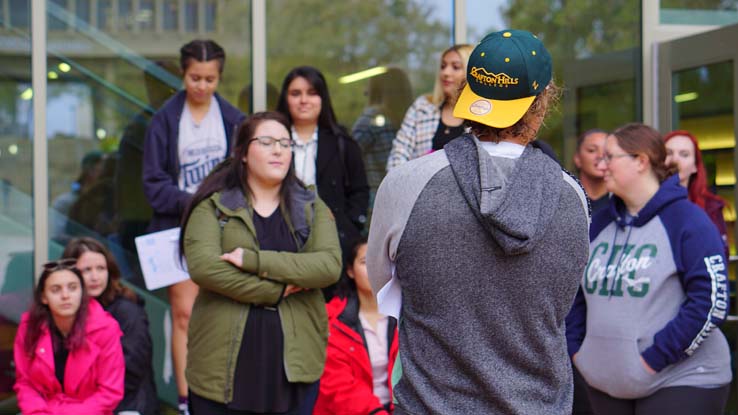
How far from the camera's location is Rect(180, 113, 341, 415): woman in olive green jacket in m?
3.80

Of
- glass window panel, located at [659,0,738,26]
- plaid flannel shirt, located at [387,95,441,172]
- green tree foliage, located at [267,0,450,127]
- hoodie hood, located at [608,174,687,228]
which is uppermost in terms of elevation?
glass window panel, located at [659,0,738,26]

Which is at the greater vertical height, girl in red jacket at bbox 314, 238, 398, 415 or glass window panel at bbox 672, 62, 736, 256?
glass window panel at bbox 672, 62, 736, 256

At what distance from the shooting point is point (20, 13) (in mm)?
5902

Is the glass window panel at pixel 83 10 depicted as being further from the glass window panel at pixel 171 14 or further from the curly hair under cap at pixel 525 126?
the curly hair under cap at pixel 525 126

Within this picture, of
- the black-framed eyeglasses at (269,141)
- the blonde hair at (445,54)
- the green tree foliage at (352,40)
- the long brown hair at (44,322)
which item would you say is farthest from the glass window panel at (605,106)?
the long brown hair at (44,322)

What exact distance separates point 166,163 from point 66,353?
1187mm

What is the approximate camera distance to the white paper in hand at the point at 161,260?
15.5 ft

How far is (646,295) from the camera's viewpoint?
3.80 metres

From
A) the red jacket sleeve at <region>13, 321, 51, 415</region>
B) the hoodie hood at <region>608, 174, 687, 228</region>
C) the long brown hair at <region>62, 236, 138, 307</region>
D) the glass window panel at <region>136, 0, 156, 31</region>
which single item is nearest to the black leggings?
the hoodie hood at <region>608, 174, 687, 228</region>

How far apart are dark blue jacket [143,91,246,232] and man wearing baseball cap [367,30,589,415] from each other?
9.86 feet

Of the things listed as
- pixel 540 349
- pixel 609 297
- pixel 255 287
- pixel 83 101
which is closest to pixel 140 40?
pixel 83 101

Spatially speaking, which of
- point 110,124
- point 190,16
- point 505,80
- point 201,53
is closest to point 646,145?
point 505,80

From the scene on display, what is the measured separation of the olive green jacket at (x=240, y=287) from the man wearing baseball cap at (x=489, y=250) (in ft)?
5.18

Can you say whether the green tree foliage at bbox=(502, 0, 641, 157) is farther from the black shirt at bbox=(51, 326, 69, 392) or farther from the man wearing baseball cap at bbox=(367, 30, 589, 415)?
the man wearing baseball cap at bbox=(367, 30, 589, 415)
